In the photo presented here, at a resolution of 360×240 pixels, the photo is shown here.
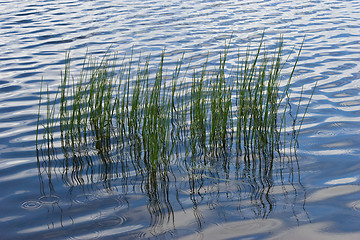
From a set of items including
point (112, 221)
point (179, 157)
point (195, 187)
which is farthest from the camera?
point (179, 157)

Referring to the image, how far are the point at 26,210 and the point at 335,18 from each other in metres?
8.04

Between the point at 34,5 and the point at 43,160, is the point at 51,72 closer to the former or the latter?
the point at 43,160

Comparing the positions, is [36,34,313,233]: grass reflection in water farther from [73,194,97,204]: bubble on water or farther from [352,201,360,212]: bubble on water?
[352,201,360,212]: bubble on water

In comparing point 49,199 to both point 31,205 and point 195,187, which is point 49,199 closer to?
point 31,205

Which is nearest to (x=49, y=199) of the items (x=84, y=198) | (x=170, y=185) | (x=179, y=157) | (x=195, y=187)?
(x=84, y=198)

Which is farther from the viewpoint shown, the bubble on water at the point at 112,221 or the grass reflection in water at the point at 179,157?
the grass reflection in water at the point at 179,157

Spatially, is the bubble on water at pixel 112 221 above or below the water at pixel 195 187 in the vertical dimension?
above

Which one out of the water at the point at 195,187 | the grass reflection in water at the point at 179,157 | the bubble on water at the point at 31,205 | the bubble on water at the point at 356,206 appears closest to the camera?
the water at the point at 195,187

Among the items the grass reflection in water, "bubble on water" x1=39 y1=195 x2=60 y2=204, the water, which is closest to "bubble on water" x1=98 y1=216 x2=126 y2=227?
the water

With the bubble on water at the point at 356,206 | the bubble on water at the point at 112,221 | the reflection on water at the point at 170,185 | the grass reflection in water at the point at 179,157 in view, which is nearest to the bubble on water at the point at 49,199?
the reflection on water at the point at 170,185

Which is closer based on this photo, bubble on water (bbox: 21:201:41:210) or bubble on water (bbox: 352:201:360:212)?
A: bubble on water (bbox: 352:201:360:212)

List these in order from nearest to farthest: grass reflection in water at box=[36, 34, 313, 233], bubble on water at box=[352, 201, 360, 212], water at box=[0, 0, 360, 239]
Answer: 1. water at box=[0, 0, 360, 239]
2. bubble on water at box=[352, 201, 360, 212]
3. grass reflection in water at box=[36, 34, 313, 233]

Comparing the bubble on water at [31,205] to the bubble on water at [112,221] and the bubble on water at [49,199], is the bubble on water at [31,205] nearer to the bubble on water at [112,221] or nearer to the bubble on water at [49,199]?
the bubble on water at [49,199]

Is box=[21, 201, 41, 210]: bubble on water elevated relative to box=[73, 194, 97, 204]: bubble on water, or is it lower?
elevated
